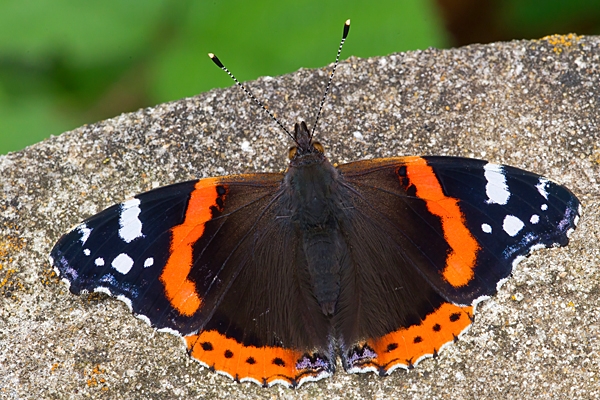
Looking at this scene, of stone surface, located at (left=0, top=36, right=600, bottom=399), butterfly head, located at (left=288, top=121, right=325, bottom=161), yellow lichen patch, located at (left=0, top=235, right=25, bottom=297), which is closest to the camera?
stone surface, located at (left=0, top=36, right=600, bottom=399)

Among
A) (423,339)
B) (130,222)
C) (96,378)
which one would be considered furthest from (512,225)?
(96,378)

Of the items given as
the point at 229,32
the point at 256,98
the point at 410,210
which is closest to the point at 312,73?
the point at 256,98

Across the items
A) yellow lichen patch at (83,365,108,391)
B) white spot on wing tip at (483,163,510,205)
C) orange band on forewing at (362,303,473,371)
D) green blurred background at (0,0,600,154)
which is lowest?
yellow lichen patch at (83,365,108,391)

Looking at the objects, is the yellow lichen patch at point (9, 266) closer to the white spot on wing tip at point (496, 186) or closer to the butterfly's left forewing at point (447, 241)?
the butterfly's left forewing at point (447, 241)

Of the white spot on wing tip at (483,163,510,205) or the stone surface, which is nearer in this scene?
the white spot on wing tip at (483,163,510,205)

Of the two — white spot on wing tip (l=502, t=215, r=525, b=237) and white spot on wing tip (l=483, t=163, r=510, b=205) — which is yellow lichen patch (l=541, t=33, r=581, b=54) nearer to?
white spot on wing tip (l=483, t=163, r=510, b=205)

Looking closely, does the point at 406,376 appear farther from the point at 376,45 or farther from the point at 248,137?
Result: the point at 376,45

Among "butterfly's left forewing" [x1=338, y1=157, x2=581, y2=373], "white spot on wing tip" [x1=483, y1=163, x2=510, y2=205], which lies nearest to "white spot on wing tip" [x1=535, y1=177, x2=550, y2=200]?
"butterfly's left forewing" [x1=338, y1=157, x2=581, y2=373]
